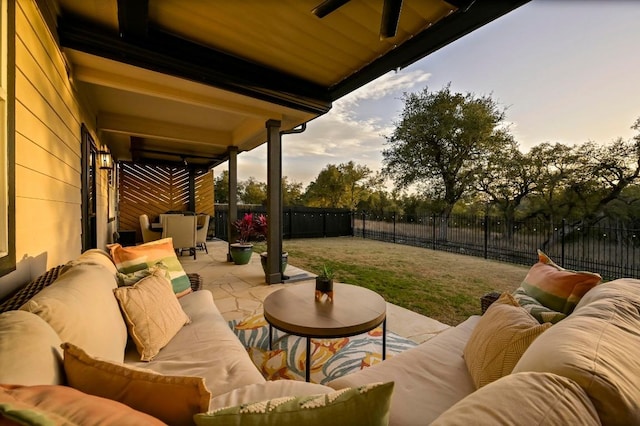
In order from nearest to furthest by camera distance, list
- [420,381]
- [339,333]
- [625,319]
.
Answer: [625,319] < [420,381] < [339,333]

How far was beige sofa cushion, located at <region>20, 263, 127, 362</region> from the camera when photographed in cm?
98

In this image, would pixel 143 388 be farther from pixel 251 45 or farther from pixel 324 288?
pixel 251 45

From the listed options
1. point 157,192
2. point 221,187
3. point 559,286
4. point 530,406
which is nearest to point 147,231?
point 157,192

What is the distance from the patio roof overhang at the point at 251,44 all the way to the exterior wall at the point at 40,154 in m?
0.33

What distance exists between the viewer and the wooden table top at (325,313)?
1.70 meters

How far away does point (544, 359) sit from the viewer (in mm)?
728

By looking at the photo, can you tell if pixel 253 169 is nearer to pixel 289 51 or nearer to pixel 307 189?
pixel 307 189

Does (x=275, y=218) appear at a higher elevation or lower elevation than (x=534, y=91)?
lower

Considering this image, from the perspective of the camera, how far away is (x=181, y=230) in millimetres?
5840

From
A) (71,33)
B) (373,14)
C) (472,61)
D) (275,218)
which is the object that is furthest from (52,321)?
(472,61)

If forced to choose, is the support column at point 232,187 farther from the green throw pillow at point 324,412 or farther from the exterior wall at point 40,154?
the green throw pillow at point 324,412

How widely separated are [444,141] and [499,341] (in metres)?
10.5

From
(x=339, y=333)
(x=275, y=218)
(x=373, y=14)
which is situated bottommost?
(x=339, y=333)

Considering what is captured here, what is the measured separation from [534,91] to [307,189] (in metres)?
14.3
